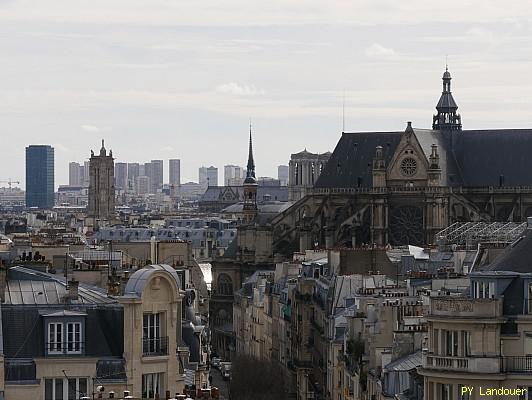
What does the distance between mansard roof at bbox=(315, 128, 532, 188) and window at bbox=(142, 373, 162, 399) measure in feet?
422

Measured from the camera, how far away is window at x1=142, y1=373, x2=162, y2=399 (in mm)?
44625

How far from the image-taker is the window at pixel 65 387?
43.7 meters

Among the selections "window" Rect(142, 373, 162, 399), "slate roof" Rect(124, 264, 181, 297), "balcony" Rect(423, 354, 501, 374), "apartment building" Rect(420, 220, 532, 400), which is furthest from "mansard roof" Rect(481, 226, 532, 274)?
"window" Rect(142, 373, 162, 399)

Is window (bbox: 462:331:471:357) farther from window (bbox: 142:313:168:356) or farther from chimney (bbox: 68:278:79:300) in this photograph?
chimney (bbox: 68:278:79:300)

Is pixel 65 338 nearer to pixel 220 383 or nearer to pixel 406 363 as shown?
pixel 406 363

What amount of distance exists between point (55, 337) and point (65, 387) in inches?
45.2

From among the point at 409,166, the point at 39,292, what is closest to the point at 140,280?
the point at 39,292

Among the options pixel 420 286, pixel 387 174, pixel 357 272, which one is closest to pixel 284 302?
pixel 357 272

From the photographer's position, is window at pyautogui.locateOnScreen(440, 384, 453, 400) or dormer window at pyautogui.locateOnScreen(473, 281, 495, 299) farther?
dormer window at pyautogui.locateOnScreen(473, 281, 495, 299)

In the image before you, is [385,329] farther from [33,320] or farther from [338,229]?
[338,229]

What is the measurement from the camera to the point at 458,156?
17625cm

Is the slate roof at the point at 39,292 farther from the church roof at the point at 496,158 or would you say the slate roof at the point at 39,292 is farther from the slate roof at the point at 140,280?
the church roof at the point at 496,158

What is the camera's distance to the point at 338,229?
171 metres

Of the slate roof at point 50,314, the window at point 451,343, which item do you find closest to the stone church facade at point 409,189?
the slate roof at point 50,314
